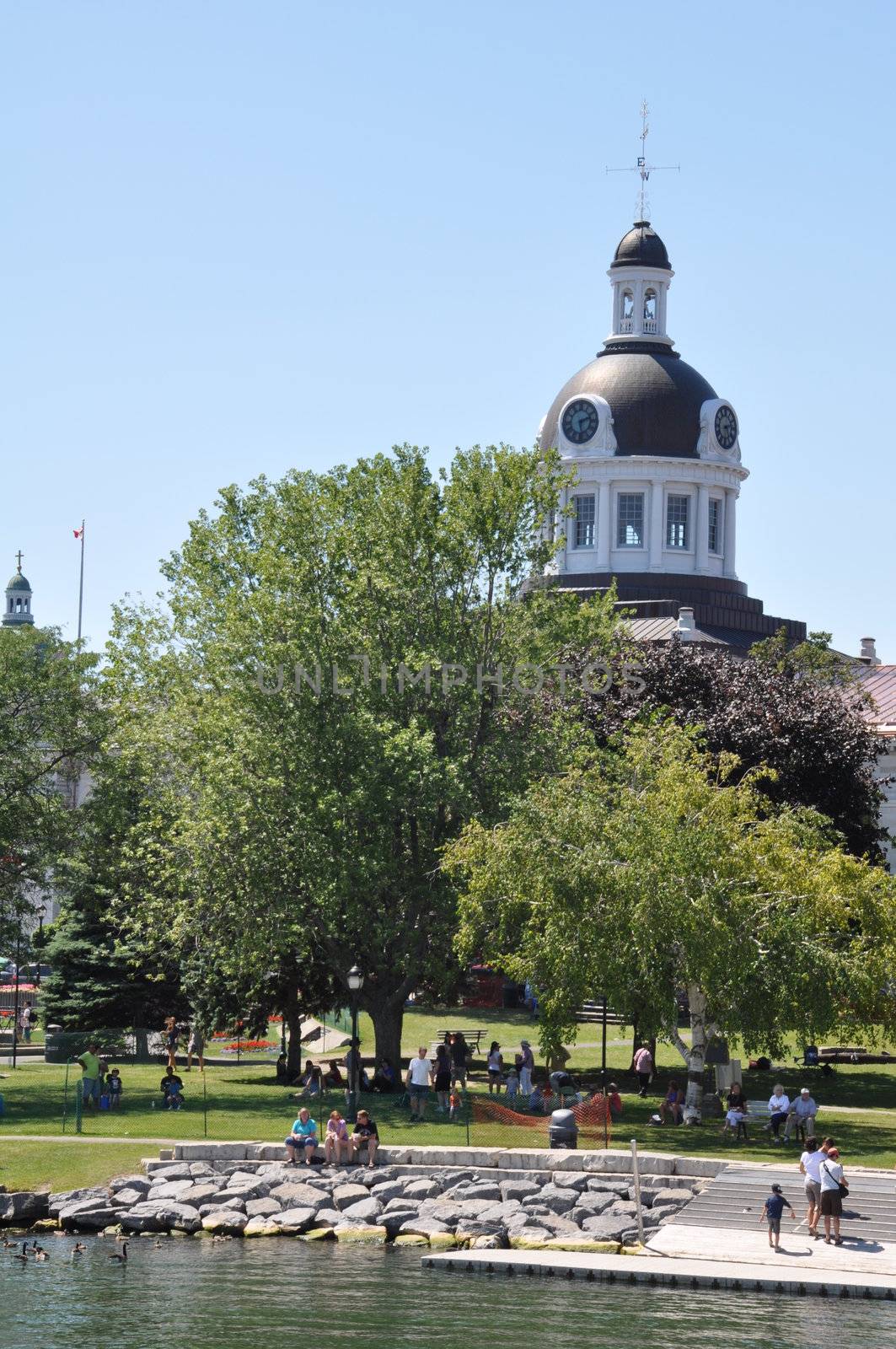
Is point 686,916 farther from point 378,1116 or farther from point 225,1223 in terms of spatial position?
point 225,1223

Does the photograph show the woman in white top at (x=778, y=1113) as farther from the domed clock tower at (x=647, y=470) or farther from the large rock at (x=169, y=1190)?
the domed clock tower at (x=647, y=470)

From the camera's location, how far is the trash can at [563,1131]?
38469mm

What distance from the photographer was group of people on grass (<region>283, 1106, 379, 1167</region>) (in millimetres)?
38469

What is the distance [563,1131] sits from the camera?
38.5 m

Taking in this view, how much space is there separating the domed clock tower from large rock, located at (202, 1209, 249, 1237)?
193 ft

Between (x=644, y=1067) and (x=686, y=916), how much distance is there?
822 cm

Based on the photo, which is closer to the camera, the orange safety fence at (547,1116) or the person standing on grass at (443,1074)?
the orange safety fence at (547,1116)

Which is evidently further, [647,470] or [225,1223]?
[647,470]

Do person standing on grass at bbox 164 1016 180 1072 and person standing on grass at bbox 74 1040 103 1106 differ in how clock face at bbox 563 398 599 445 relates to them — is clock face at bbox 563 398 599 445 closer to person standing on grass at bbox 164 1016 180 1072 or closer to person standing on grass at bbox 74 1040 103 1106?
person standing on grass at bbox 164 1016 180 1072

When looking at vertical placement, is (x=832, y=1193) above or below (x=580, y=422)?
below

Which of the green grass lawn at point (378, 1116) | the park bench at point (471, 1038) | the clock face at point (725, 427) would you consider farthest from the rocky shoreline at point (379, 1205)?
the clock face at point (725, 427)

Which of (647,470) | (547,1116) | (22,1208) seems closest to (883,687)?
(647,470)

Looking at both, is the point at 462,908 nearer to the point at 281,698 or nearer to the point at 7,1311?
the point at 281,698

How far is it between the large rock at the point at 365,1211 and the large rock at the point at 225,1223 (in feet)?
5.97
